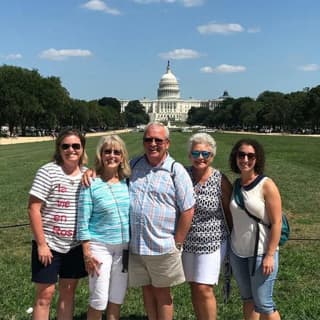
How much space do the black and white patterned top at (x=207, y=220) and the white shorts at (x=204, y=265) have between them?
0.05 metres

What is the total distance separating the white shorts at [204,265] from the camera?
541 cm

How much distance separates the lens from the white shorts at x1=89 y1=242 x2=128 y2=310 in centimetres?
516

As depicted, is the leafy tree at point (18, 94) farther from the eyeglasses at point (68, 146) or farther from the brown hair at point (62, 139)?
the eyeglasses at point (68, 146)

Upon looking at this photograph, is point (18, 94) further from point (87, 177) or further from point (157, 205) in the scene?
point (157, 205)

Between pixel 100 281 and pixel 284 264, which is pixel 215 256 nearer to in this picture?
pixel 100 281

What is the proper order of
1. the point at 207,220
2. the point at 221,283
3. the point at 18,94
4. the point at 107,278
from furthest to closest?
the point at 18,94, the point at 221,283, the point at 207,220, the point at 107,278

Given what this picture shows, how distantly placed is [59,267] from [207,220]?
5.09 ft

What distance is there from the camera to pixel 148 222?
5.11 meters

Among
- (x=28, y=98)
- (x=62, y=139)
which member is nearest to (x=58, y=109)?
(x=28, y=98)

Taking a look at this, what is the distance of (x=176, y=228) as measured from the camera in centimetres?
521

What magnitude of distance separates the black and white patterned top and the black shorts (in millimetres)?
1093

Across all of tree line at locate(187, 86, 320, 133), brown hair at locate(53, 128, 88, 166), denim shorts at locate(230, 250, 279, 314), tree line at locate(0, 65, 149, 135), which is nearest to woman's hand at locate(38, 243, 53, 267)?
brown hair at locate(53, 128, 88, 166)

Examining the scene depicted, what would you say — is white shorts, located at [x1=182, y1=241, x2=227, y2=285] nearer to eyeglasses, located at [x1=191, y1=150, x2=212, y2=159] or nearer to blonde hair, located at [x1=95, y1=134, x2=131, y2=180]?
eyeglasses, located at [x1=191, y1=150, x2=212, y2=159]

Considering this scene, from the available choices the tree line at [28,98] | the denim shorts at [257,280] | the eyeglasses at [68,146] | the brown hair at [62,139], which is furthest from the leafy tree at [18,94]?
the denim shorts at [257,280]
